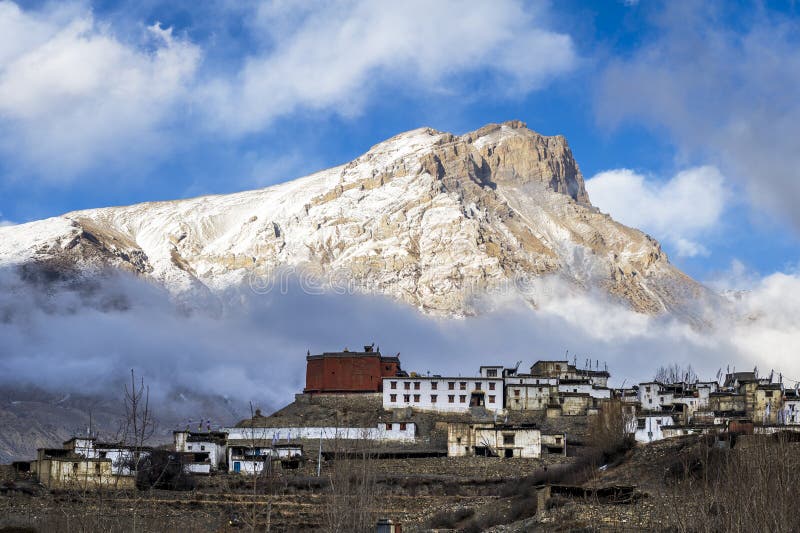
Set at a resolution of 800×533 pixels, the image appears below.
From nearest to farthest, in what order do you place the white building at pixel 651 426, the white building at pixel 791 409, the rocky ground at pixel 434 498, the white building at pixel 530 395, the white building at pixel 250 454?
the rocky ground at pixel 434 498 → the white building at pixel 651 426 → the white building at pixel 250 454 → the white building at pixel 791 409 → the white building at pixel 530 395

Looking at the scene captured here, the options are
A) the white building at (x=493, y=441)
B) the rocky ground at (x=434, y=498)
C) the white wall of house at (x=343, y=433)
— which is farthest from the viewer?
the white wall of house at (x=343, y=433)

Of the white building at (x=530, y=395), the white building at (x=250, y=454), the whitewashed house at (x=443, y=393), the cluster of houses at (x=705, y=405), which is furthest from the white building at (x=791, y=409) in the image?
the white building at (x=250, y=454)

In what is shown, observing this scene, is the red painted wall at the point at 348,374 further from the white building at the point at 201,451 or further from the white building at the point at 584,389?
the white building at the point at 201,451

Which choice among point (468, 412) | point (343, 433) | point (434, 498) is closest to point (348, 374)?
point (468, 412)

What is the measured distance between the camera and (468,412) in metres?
98.8

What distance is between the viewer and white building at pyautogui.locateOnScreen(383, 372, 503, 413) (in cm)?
9969

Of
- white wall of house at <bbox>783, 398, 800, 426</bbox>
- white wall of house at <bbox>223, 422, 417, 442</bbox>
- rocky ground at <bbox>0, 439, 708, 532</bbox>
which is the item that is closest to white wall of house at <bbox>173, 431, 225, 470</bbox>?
white wall of house at <bbox>223, 422, 417, 442</bbox>

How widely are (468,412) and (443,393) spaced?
289 cm

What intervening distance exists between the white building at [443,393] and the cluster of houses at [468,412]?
0.09 meters

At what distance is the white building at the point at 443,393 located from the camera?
99.7 m

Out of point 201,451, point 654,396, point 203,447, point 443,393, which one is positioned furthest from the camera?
point 443,393

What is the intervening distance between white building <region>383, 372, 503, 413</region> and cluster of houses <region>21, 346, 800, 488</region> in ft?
0.28

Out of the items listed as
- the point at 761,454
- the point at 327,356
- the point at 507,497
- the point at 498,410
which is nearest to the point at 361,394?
the point at 327,356

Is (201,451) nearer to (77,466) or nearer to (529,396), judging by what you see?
(77,466)
